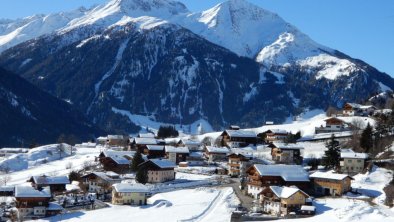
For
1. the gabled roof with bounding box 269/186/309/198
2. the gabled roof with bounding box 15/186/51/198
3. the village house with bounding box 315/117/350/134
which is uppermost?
the village house with bounding box 315/117/350/134

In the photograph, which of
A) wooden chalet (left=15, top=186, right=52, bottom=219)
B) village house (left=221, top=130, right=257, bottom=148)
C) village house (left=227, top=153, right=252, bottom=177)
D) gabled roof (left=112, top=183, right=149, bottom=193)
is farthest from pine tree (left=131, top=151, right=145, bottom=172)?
village house (left=221, top=130, right=257, bottom=148)

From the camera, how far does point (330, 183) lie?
6931cm

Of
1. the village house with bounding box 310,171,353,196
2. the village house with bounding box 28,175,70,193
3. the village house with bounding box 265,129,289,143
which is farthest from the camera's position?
the village house with bounding box 265,129,289,143

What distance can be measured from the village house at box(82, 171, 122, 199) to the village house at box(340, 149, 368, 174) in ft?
94.9

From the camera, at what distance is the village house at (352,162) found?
7688 cm

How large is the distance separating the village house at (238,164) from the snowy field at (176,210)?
13.3m

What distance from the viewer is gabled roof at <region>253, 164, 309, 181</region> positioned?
7162cm

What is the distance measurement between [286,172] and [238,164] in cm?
1547

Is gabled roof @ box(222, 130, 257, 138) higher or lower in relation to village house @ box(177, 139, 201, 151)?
higher

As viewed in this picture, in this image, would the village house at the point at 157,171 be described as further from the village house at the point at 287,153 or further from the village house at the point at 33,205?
the village house at the point at 287,153

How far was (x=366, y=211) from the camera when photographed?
5659 centimetres

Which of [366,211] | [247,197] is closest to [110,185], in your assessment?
[247,197]

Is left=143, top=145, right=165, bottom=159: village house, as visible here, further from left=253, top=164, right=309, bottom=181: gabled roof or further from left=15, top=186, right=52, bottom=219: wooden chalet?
left=15, top=186, right=52, bottom=219: wooden chalet

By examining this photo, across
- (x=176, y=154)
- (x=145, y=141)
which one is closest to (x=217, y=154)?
(x=176, y=154)
